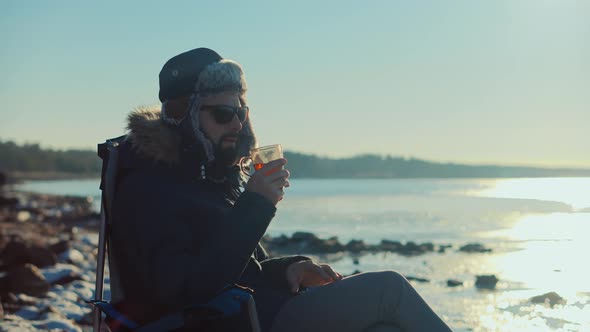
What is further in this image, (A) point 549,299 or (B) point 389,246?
(B) point 389,246

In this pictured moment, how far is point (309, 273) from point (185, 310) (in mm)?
808

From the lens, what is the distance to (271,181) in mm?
2850

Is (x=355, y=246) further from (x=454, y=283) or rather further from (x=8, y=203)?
(x=8, y=203)

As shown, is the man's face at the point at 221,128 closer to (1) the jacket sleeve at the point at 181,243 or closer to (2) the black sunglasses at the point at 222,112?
(2) the black sunglasses at the point at 222,112

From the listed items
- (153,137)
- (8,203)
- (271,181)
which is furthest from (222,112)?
(8,203)

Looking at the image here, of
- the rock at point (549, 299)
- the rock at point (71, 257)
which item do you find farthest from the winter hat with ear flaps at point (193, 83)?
the rock at point (71, 257)

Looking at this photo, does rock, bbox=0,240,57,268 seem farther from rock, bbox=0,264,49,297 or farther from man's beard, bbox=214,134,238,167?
man's beard, bbox=214,134,238,167

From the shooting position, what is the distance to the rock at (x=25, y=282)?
330 inches

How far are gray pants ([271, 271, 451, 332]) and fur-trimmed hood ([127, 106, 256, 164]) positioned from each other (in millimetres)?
778

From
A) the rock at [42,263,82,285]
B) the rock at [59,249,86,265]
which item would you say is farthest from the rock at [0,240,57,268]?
the rock at [59,249,86,265]

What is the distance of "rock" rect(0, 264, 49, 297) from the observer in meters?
8.38

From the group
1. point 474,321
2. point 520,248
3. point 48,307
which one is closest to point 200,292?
point 48,307

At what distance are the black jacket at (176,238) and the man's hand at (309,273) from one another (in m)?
0.13

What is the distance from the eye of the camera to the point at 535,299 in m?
9.89
